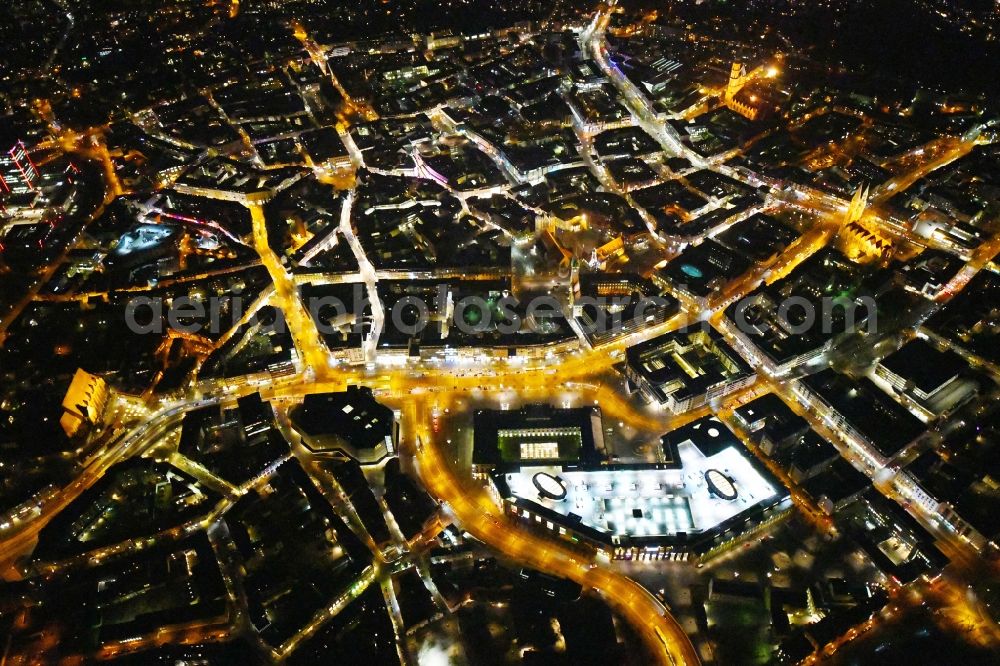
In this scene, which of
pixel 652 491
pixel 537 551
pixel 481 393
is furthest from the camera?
pixel 481 393

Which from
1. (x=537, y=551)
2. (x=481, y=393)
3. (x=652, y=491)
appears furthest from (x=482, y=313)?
(x=537, y=551)

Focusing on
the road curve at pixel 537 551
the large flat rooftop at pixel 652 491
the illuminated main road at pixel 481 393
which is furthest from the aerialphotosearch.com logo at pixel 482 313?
the large flat rooftop at pixel 652 491

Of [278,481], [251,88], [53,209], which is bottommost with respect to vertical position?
[278,481]

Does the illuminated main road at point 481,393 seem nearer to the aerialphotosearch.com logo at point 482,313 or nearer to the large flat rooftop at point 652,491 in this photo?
the aerialphotosearch.com logo at point 482,313

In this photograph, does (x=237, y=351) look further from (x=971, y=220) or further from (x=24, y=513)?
(x=971, y=220)

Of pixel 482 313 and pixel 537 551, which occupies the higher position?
pixel 482 313

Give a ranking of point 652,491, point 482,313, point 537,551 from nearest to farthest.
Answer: point 537,551 → point 652,491 → point 482,313

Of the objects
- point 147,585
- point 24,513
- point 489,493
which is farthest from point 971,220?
point 24,513

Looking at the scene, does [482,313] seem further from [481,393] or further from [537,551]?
[537,551]

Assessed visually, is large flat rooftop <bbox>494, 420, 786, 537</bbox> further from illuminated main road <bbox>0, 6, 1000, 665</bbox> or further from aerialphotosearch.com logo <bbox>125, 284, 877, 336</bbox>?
aerialphotosearch.com logo <bbox>125, 284, 877, 336</bbox>
